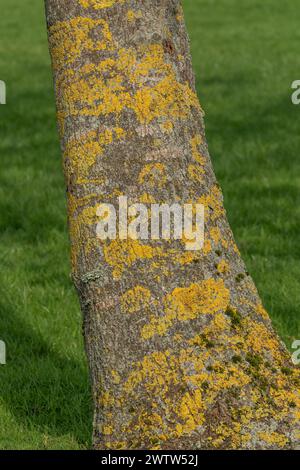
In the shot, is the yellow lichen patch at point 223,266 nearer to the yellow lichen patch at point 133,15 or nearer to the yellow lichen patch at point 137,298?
the yellow lichen patch at point 137,298

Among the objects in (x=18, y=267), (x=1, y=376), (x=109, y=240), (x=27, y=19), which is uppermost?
(x=27, y=19)

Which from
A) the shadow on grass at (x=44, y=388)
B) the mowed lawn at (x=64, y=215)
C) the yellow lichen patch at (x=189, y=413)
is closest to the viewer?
the yellow lichen patch at (x=189, y=413)

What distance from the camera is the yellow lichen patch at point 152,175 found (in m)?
3.34

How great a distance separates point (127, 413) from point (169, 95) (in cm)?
126

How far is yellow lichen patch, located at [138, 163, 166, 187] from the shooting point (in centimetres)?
334

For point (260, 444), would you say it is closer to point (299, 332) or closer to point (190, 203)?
point (190, 203)

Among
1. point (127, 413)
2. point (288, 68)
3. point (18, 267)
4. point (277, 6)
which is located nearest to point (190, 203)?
point (127, 413)

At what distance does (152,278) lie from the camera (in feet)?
10.9

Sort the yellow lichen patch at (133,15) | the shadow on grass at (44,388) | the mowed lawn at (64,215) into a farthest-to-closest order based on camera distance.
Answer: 1. the mowed lawn at (64,215)
2. the shadow on grass at (44,388)
3. the yellow lichen patch at (133,15)

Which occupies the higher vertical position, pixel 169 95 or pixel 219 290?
pixel 169 95

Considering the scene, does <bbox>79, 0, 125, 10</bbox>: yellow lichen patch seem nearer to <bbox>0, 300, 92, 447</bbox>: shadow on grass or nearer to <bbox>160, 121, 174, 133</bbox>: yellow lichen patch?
<bbox>160, 121, 174, 133</bbox>: yellow lichen patch

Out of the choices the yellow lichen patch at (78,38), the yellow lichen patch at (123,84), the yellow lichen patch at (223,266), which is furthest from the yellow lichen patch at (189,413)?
the yellow lichen patch at (78,38)

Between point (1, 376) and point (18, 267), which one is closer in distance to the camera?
point (1, 376)

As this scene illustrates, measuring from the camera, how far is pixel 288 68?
13.5m
